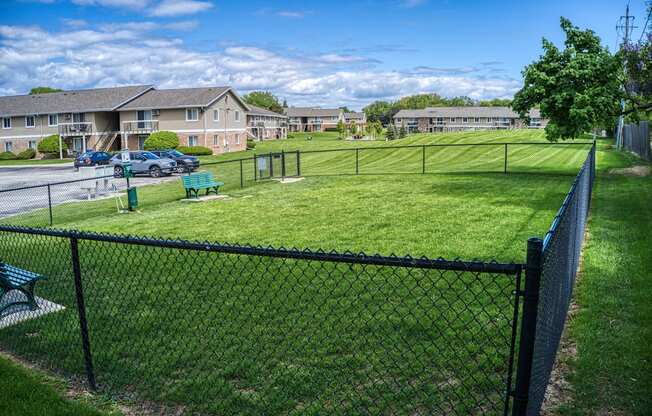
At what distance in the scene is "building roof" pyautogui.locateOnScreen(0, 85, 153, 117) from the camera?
5817 cm

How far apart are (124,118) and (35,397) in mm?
57124

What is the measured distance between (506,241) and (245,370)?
6889 millimetres

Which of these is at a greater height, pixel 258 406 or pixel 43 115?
pixel 43 115

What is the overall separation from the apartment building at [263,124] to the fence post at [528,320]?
77794 millimetres

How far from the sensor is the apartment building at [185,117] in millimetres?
54938

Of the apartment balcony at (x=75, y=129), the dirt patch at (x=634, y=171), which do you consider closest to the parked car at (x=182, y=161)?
the dirt patch at (x=634, y=171)

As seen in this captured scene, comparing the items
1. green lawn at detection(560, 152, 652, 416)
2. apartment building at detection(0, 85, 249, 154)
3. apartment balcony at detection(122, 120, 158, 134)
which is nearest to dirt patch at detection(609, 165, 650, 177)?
green lawn at detection(560, 152, 652, 416)

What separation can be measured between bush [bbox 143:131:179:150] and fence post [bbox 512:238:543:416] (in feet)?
171

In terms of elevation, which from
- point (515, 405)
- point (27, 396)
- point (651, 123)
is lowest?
point (27, 396)

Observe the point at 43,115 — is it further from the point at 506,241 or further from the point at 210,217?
the point at 506,241

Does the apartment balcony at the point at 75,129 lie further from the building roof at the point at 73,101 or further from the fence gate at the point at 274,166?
the fence gate at the point at 274,166

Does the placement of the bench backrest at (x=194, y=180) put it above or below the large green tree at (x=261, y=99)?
below

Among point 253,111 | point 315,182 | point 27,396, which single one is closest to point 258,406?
point 27,396

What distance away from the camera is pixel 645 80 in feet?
69.8
